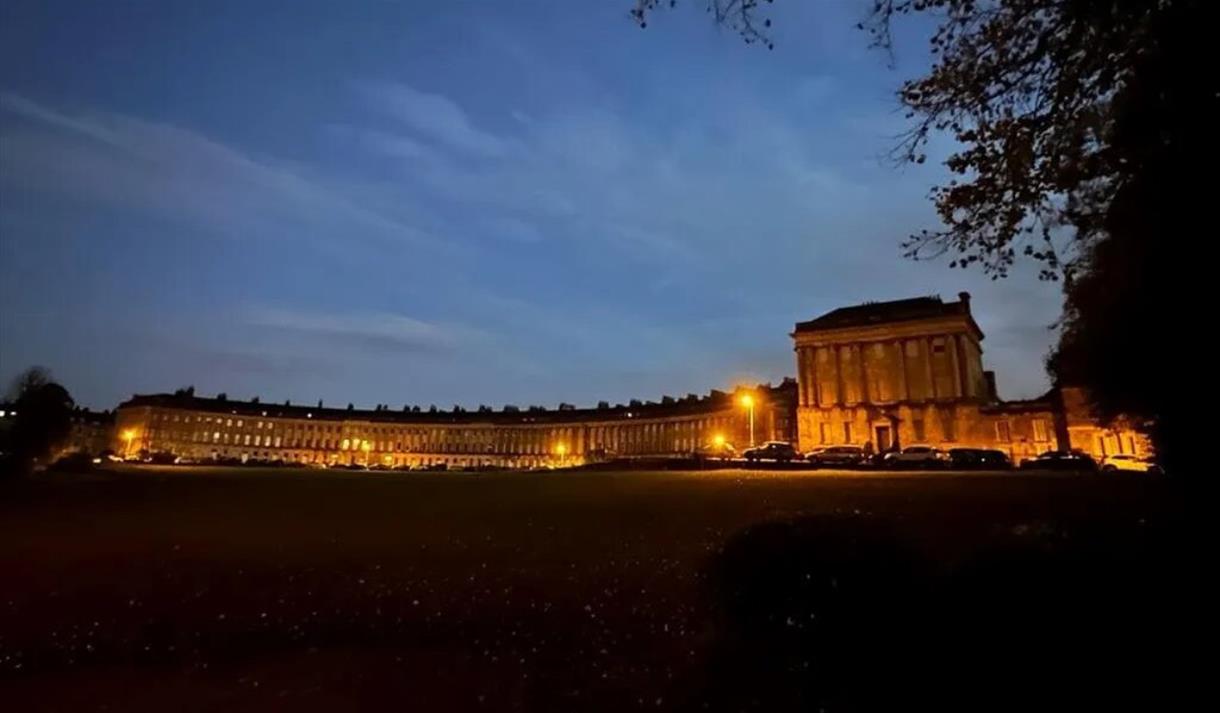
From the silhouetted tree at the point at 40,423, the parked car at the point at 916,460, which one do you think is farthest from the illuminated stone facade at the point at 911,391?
the silhouetted tree at the point at 40,423

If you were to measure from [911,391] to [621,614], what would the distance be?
6672cm

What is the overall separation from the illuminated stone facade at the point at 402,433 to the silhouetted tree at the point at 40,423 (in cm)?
7202

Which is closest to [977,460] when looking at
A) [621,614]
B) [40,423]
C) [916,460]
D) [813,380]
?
[916,460]

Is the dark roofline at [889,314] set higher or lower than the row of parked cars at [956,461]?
higher

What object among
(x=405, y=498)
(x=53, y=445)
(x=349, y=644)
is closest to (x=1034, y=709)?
(x=349, y=644)

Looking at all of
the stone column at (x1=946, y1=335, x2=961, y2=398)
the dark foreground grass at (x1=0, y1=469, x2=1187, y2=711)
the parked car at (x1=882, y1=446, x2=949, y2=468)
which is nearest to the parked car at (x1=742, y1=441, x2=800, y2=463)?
the parked car at (x1=882, y1=446, x2=949, y2=468)

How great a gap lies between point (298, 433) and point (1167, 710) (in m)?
168

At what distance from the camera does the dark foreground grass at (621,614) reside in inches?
205

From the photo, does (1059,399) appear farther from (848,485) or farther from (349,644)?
(349,644)

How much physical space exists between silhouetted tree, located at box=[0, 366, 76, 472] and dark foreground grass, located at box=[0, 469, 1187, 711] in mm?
33601

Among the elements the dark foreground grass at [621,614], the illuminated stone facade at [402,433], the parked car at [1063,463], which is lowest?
the dark foreground grass at [621,614]

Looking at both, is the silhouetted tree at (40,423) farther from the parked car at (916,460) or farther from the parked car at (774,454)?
the parked car at (916,460)

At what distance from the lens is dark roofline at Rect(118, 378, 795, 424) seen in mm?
110562

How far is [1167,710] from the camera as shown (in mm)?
4648
